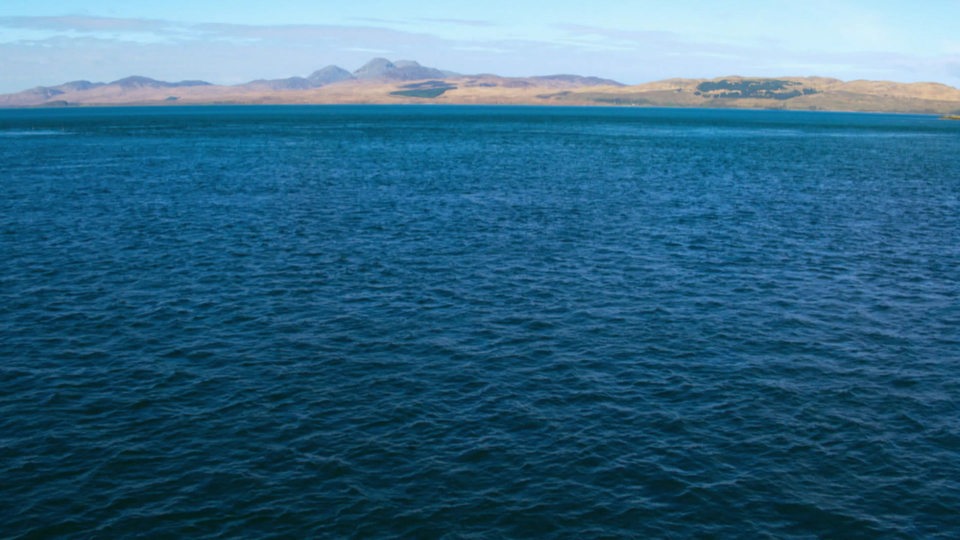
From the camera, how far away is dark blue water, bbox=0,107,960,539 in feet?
106

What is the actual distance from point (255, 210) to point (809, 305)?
6854 centimetres

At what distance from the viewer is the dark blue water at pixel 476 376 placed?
1277 inches

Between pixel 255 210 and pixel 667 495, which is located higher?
pixel 255 210

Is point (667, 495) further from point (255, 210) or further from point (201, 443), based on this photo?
point (255, 210)

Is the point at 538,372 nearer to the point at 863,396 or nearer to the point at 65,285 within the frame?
the point at 863,396

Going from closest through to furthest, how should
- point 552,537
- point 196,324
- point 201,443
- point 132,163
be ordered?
point 552,537
point 201,443
point 196,324
point 132,163

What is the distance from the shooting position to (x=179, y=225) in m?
87.8

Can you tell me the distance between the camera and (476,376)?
45.3 m

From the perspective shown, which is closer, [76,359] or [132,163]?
[76,359]

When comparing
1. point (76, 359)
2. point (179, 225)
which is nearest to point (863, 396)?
point (76, 359)

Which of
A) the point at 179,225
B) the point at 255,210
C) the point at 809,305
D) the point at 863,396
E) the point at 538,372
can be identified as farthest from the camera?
the point at 255,210

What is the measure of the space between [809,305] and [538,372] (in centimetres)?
2544

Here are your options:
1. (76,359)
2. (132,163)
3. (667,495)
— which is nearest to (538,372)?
(667,495)

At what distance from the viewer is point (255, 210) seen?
99312 millimetres
